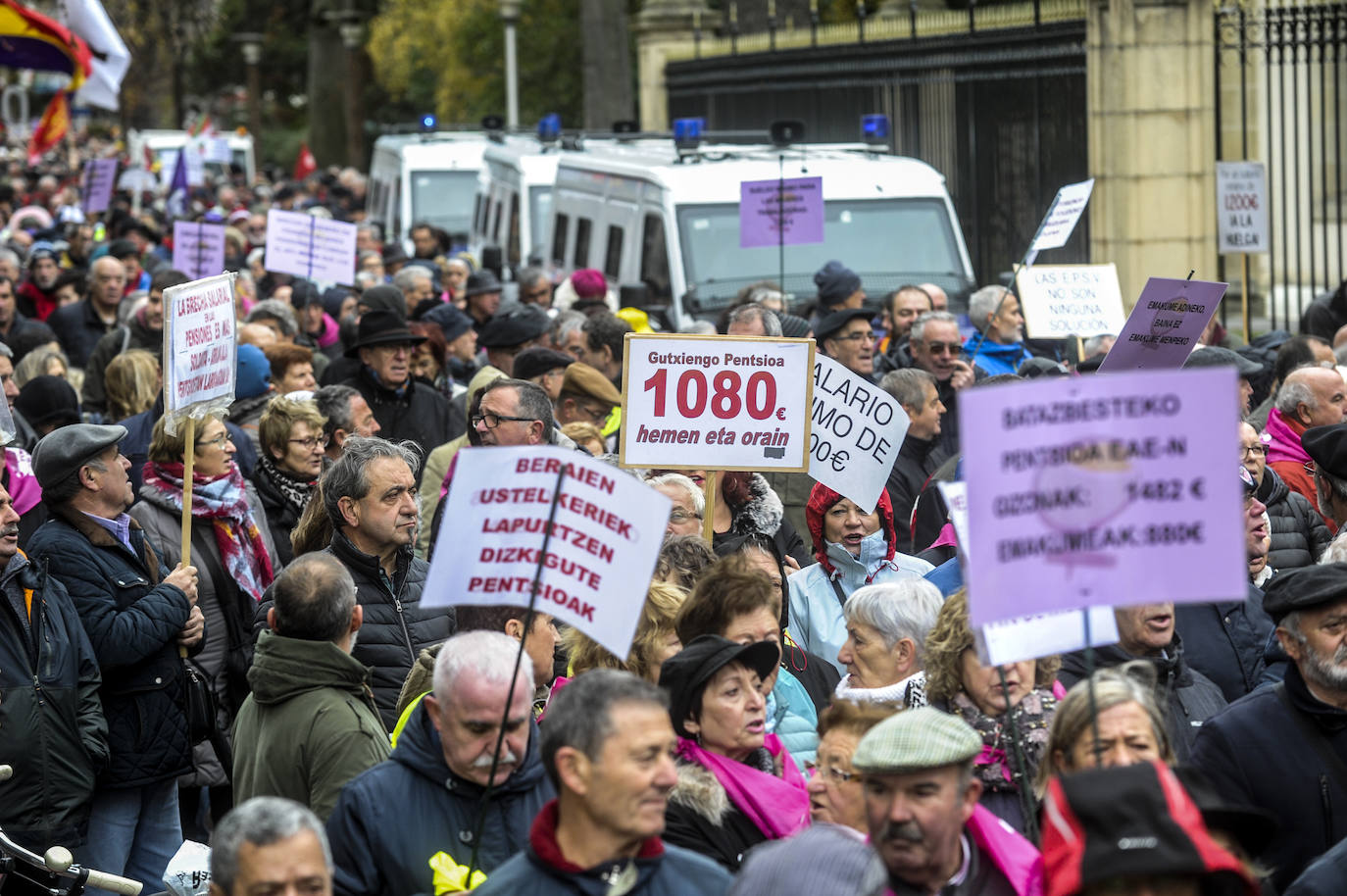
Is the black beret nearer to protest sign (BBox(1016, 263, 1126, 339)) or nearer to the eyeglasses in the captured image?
the eyeglasses

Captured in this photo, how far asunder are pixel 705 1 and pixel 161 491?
23.5 m

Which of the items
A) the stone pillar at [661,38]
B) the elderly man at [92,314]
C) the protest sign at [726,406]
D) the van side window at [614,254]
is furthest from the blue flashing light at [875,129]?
the stone pillar at [661,38]

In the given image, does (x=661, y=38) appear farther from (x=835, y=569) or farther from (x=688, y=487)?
(x=835, y=569)

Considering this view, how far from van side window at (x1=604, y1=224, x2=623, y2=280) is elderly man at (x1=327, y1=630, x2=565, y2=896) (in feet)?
33.1

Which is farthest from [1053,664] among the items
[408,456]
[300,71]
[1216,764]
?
[300,71]

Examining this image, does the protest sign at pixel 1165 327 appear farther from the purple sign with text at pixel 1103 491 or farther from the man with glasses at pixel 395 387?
the purple sign with text at pixel 1103 491

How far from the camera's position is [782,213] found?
12.0 m

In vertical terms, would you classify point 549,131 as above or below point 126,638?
above

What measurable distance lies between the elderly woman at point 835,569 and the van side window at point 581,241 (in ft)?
29.1

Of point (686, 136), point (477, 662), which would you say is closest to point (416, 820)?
point (477, 662)

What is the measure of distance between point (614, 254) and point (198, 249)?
305 cm

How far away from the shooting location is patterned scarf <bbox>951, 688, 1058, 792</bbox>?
4.76 m

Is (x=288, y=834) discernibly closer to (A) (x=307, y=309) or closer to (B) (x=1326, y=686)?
(B) (x=1326, y=686)

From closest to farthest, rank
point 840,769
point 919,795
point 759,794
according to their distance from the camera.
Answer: point 919,795, point 840,769, point 759,794
